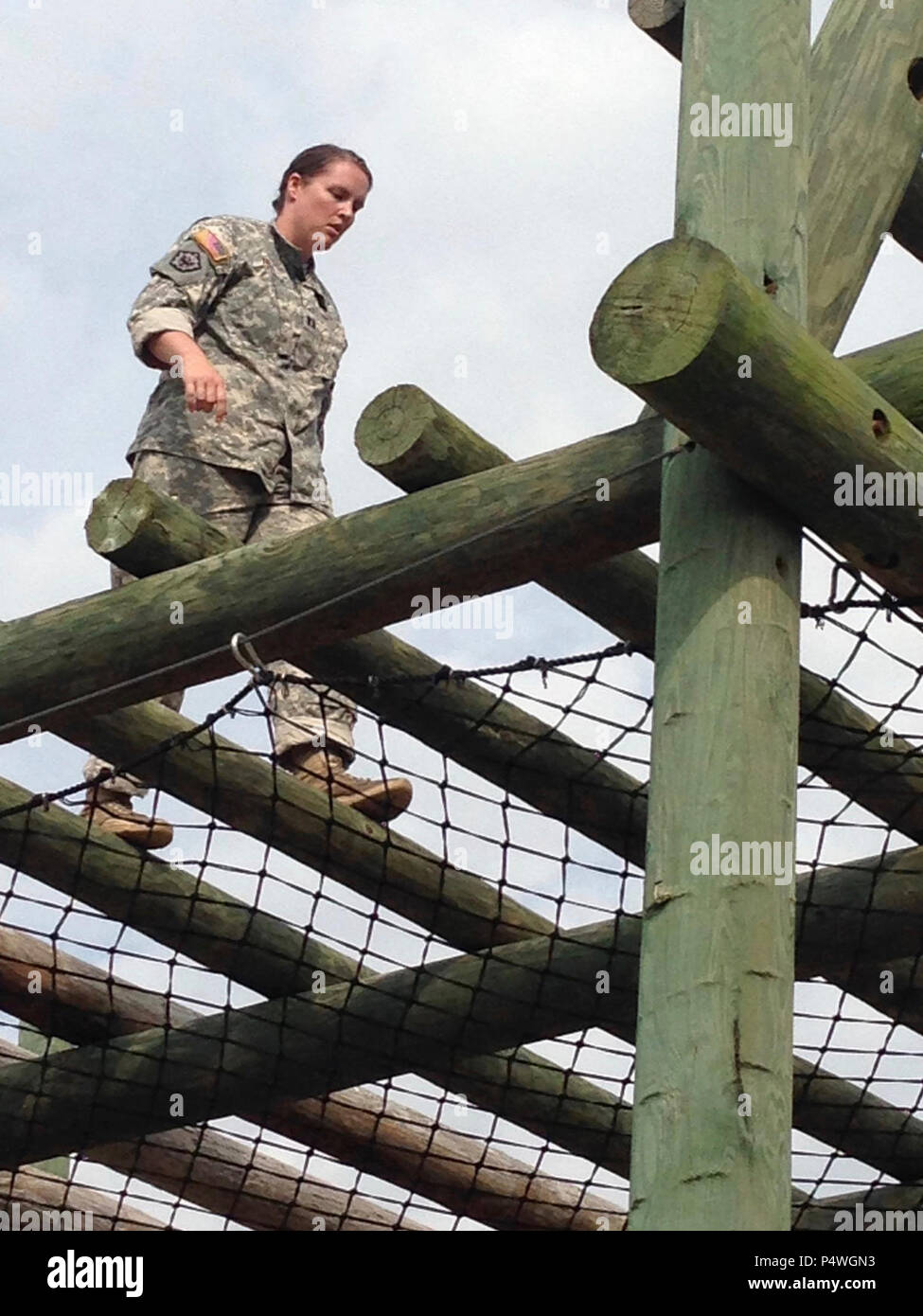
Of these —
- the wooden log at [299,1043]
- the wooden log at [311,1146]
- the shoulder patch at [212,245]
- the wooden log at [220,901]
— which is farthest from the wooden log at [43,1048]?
the shoulder patch at [212,245]

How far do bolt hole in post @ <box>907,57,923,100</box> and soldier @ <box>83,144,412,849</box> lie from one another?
1.54m

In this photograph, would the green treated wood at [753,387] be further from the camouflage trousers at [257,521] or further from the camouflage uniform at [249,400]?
the camouflage uniform at [249,400]

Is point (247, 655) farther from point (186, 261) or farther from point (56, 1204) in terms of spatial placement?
point (56, 1204)

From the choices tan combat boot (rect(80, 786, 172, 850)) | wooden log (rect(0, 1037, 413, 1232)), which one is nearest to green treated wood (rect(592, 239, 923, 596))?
tan combat boot (rect(80, 786, 172, 850))

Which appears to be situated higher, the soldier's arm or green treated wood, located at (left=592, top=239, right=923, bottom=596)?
the soldier's arm

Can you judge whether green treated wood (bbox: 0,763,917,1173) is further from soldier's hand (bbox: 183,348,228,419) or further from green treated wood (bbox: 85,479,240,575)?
soldier's hand (bbox: 183,348,228,419)

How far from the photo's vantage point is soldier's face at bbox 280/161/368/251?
604cm

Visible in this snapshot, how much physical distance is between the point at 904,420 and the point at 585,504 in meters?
0.55

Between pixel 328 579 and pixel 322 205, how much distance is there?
74.5 inches

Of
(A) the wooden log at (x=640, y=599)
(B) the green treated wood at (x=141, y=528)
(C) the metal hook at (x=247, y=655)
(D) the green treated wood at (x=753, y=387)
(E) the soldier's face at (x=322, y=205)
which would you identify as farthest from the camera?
(E) the soldier's face at (x=322, y=205)

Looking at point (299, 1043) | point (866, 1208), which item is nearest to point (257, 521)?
point (299, 1043)

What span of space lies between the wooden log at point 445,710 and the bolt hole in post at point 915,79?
4.79 ft

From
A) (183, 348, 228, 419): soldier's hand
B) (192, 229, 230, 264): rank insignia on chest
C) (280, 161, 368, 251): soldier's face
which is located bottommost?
(183, 348, 228, 419): soldier's hand

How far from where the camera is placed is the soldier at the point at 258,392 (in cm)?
534
